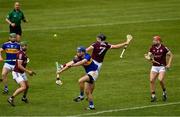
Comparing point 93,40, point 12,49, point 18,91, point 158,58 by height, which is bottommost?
point 18,91

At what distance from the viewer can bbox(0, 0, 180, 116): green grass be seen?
2540 cm

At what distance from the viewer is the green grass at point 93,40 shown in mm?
25403

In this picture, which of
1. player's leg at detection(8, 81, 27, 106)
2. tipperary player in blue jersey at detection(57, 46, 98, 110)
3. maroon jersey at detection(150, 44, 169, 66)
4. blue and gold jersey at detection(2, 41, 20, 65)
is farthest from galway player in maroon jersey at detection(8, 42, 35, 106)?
maroon jersey at detection(150, 44, 169, 66)

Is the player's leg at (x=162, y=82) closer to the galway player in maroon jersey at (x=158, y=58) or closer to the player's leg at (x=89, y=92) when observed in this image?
the galway player in maroon jersey at (x=158, y=58)

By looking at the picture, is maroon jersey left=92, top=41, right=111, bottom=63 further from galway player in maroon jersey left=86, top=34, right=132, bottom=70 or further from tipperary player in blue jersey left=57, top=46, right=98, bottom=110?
tipperary player in blue jersey left=57, top=46, right=98, bottom=110

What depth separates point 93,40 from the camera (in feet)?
133


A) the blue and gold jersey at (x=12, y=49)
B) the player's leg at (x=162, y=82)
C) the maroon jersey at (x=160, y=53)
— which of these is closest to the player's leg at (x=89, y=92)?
the player's leg at (x=162, y=82)

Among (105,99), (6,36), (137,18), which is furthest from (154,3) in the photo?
(105,99)

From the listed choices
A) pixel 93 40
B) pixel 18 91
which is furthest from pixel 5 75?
pixel 93 40

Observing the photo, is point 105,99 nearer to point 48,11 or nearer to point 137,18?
point 137,18

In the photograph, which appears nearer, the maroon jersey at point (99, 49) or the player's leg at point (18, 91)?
the player's leg at point (18, 91)

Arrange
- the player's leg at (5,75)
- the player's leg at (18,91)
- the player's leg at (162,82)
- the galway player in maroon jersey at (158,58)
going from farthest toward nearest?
the player's leg at (5,75) → the galway player in maroon jersey at (158,58) → the player's leg at (162,82) → the player's leg at (18,91)

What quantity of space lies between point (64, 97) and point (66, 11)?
1040 inches

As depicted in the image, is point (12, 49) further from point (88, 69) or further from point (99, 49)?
point (88, 69)
